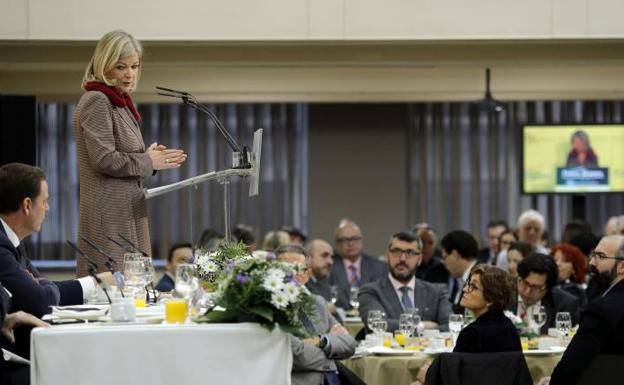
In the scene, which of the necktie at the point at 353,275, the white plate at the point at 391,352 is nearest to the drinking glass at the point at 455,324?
the white plate at the point at 391,352

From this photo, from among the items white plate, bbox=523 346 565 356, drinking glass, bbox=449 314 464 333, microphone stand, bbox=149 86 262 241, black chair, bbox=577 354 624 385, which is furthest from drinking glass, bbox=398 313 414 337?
microphone stand, bbox=149 86 262 241

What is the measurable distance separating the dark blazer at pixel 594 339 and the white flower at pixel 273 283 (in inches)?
74.3

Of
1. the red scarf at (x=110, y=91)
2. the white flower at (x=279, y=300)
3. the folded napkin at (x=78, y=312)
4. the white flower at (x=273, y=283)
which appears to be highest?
the red scarf at (x=110, y=91)

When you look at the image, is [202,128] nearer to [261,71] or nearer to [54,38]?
[261,71]

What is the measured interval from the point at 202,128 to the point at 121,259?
8975 mm

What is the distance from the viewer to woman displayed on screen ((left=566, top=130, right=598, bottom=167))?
11797 millimetres

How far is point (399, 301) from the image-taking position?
7309mm

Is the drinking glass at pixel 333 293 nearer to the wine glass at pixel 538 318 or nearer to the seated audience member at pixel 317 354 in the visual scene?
the wine glass at pixel 538 318

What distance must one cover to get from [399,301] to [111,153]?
298 centimetres

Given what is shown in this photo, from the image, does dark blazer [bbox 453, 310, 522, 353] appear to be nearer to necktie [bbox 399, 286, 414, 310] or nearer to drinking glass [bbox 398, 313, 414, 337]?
drinking glass [bbox 398, 313, 414, 337]

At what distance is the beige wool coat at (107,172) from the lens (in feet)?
15.9

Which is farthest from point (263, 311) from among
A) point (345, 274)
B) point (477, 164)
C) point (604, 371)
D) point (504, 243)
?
point (477, 164)

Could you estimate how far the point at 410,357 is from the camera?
19.6 ft

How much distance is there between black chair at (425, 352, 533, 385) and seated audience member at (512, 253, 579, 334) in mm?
1980
